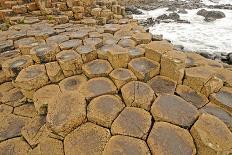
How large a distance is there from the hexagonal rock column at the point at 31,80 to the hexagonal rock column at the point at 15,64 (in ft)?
0.37

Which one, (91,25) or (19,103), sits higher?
(91,25)

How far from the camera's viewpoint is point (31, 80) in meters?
2.19

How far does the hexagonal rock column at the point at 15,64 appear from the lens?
243 centimetres

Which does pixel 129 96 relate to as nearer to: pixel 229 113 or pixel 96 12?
pixel 229 113

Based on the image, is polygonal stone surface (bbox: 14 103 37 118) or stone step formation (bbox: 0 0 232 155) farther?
polygonal stone surface (bbox: 14 103 37 118)

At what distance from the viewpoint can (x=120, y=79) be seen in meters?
2.12

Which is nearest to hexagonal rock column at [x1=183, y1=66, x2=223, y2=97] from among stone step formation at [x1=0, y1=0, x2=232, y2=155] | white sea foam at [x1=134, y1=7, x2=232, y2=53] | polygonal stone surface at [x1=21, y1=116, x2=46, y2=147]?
stone step formation at [x1=0, y1=0, x2=232, y2=155]

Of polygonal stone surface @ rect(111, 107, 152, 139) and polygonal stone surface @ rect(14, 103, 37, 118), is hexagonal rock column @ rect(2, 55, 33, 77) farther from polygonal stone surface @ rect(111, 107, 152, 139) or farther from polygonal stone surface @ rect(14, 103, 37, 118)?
polygonal stone surface @ rect(111, 107, 152, 139)

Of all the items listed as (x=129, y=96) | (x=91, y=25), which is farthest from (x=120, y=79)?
(x=91, y=25)

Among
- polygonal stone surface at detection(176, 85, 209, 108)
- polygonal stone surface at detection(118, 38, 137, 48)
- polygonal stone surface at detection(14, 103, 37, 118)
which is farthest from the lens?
polygonal stone surface at detection(118, 38, 137, 48)

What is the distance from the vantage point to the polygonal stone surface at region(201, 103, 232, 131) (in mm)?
1881

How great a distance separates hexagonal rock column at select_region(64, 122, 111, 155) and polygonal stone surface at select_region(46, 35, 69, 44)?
1409 millimetres

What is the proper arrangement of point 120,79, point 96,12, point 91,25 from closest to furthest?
point 120,79, point 91,25, point 96,12

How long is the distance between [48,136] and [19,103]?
636 mm
